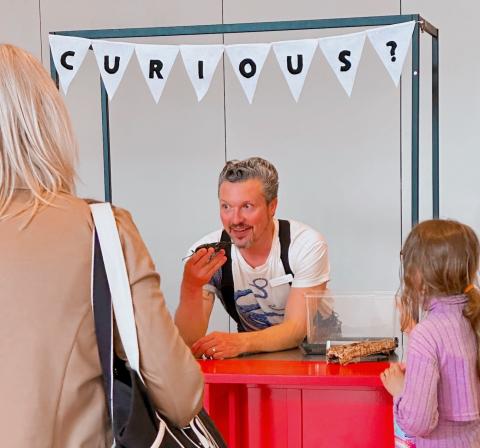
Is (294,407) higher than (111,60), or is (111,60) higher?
(111,60)

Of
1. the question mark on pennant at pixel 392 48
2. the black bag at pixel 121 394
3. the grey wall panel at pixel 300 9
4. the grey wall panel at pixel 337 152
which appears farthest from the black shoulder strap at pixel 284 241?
the grey wall panel at pixel 300 9

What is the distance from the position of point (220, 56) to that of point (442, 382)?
62.4 inches

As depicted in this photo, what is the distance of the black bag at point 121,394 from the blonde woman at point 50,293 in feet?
0.05

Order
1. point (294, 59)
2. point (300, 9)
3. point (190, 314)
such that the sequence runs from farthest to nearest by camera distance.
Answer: point (300, 9) → point (294, 59) → point (190, 314)

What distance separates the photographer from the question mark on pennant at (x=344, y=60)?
3000 millimetres

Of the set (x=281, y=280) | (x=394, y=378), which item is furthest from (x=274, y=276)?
(x=394, y=378)

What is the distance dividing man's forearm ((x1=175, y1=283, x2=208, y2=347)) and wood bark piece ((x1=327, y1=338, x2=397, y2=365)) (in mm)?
506

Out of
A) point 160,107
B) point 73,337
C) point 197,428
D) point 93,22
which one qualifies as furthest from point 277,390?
point 93,22

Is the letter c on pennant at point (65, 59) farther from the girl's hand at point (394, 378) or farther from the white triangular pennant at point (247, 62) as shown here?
the girl's hand at point (394, 378)

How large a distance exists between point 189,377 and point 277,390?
3.66 ft

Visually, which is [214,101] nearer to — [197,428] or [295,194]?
[295,194]

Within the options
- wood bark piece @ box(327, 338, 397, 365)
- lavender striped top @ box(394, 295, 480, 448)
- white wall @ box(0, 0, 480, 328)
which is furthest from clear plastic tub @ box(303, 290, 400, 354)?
white wall @ box(0, 0, 480, 328)

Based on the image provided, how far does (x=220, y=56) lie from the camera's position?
10.1ft

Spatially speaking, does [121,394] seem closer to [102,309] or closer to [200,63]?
[102,309]
